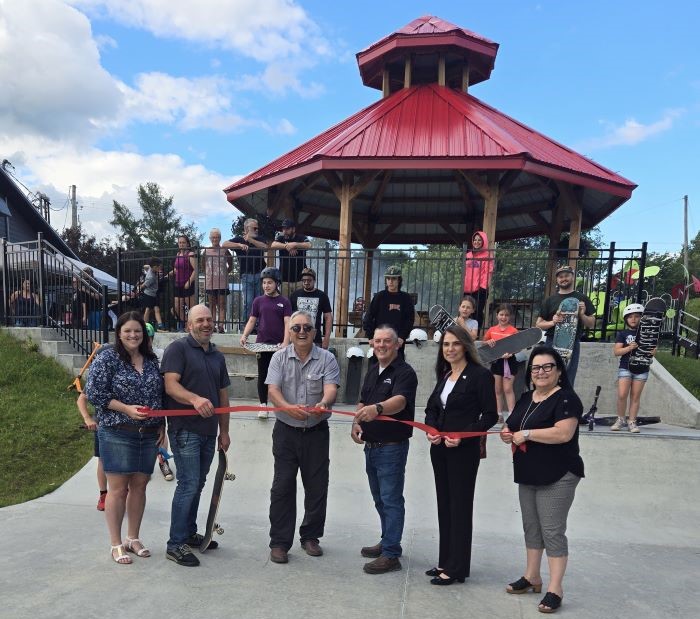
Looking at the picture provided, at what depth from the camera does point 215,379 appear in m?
3.70

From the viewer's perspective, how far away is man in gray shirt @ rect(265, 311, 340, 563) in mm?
3656

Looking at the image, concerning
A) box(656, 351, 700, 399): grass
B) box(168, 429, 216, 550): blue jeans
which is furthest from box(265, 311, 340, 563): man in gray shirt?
box(656, 351, 700, 399): grass

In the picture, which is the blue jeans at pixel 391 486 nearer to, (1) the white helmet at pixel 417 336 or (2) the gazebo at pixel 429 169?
(1) the white helmet at pixel 417 336

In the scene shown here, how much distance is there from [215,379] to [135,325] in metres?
0.67

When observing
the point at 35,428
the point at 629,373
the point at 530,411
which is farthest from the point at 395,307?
the point at 35,428

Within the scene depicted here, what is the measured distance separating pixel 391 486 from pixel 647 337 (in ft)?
12.9

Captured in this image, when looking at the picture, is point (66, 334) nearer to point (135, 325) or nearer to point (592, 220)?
point (135, 325)

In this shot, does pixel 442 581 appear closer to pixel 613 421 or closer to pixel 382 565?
pixel 382 565

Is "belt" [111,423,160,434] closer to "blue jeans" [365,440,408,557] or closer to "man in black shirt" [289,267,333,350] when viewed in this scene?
"blue jeans" [365,440,408,557]

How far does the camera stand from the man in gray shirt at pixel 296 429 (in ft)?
12.0

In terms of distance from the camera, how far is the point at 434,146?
864 centimetres

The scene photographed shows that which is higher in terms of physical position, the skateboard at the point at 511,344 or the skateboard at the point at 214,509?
the skateboard at the point at 511,344

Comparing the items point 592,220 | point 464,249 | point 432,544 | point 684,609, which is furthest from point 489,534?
point 592,220

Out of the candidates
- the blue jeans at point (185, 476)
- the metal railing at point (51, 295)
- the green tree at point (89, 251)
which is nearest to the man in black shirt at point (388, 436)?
the blue jeans at point (185, 476)
